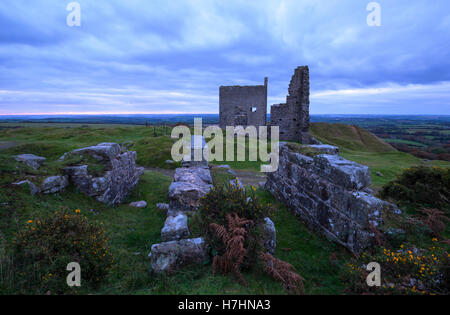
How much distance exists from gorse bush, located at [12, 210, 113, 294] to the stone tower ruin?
23.0 meters

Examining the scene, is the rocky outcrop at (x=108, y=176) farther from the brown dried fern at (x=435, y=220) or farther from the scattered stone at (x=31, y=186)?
the brown dried fern at (x=435, y=220)

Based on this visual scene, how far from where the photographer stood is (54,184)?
6.50m

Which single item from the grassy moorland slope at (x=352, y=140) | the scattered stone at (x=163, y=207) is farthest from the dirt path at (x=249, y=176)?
the grassy moorland slope at (x=352, y=140)

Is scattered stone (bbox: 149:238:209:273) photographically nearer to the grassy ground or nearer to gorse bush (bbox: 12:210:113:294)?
the grassy ground

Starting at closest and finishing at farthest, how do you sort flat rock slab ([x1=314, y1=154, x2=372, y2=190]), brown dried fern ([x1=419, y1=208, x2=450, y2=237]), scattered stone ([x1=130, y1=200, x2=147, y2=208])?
brown dried fern ([x1=419, y1=208, x2=450, y2=237]) < flat rock slab ([x1=314, y1=154, x2=372, y2=190]) < scattered stone ([x1=130, y1=200, x2=147, y2=208])

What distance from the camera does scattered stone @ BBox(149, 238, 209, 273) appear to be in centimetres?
381

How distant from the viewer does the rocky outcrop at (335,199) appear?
190 inches

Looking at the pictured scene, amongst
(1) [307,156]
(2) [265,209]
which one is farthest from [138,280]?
(1) [307,156]

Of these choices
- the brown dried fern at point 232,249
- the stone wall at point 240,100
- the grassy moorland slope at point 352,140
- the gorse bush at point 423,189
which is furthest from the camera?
the stone wall at point 240,100

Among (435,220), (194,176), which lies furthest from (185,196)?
(435,220)

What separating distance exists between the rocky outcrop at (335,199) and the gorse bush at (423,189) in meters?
1.66

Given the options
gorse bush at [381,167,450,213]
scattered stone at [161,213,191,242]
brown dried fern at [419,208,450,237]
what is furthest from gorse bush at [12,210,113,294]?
gorse bush at [381,167,450,213]

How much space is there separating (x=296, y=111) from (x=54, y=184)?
891 inches
